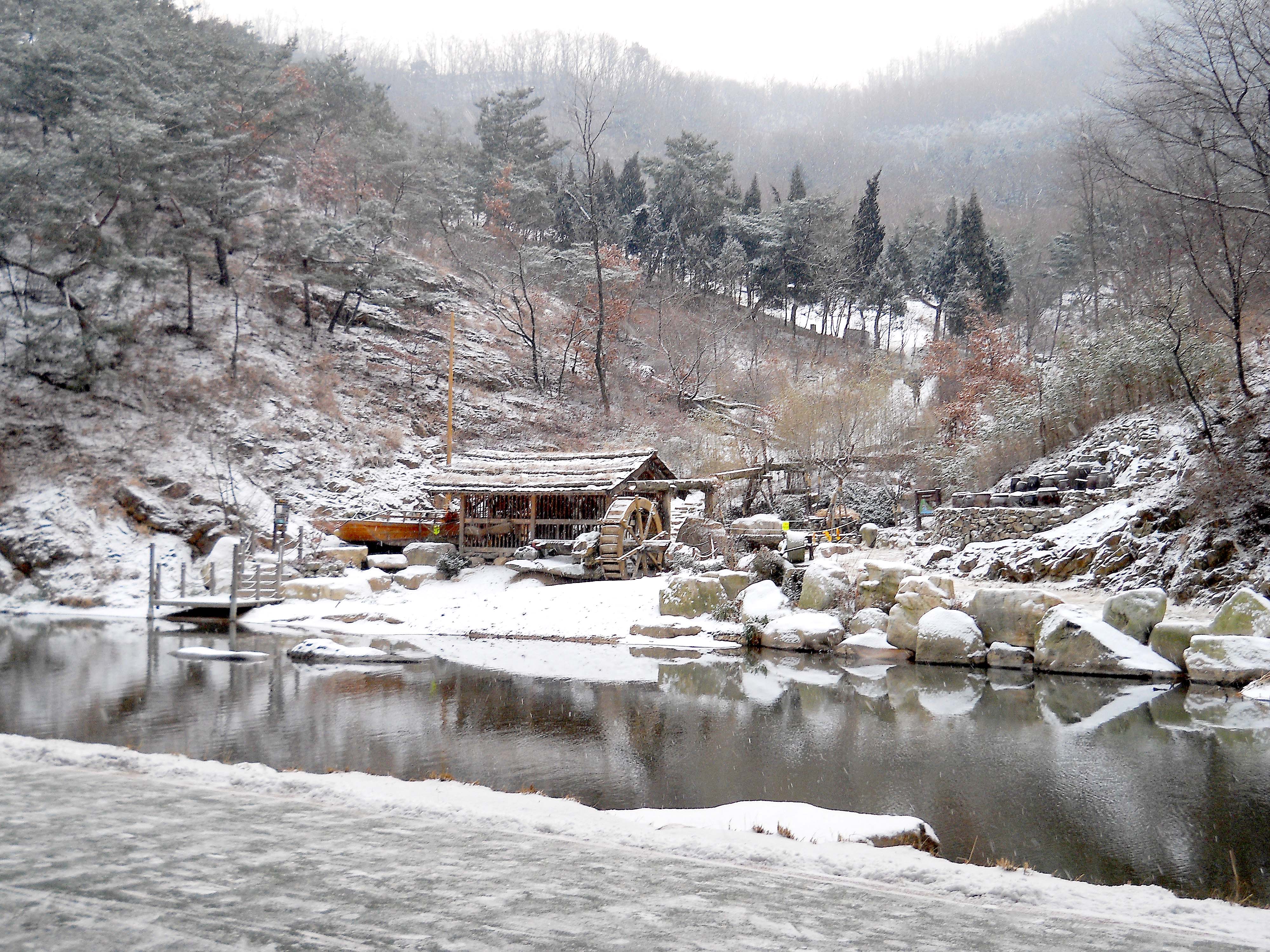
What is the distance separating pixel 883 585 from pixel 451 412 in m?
20.0

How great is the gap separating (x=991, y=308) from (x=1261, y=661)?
1312 inches

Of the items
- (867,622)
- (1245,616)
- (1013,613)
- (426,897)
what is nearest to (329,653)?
(867,622)

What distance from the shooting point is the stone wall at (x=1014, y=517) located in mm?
17047

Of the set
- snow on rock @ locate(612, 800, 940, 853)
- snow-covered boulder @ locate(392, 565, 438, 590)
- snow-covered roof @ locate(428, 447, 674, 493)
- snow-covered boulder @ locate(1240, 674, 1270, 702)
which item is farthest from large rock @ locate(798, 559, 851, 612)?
snow-covered boulder @ locate(392, 565, 438, 590)

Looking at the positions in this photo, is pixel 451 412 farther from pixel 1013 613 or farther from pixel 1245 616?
pixel 1245 616

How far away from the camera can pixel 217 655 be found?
1377 cm

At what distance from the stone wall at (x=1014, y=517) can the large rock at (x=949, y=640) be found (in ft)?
17.7

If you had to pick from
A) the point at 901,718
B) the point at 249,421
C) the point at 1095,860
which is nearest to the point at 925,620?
the point at 901,718

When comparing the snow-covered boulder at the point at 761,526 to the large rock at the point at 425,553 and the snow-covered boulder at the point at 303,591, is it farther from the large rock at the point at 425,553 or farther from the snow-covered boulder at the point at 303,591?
the snow-covered boulder at the point at 303,591

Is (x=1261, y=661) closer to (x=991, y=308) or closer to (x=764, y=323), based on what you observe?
(x=991, y=308)

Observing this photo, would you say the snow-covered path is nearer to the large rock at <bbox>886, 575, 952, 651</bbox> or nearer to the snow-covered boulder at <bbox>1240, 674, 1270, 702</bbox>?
the snow-covered boulder at <bbox>1240, 674, 1270, 702</bbox>

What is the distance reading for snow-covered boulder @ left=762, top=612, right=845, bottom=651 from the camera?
14500 mm

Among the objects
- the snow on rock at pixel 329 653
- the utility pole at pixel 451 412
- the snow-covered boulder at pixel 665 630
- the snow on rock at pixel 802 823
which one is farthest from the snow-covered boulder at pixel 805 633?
the utility pole at pixel 451 412

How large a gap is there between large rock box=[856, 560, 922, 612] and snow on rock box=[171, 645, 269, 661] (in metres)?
11.1
